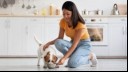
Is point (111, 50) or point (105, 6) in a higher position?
point (105, 6)

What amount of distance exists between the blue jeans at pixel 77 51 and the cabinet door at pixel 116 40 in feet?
8.66

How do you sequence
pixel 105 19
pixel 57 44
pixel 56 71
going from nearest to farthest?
pixel 56 71 → pixel 57 44 → pixel 105 19

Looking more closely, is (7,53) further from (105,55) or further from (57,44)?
(57,44)

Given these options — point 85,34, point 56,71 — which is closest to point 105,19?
point 85,34

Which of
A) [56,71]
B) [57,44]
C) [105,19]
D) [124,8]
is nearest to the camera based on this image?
[56,71]

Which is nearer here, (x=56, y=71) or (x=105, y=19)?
(x=56, y=71)

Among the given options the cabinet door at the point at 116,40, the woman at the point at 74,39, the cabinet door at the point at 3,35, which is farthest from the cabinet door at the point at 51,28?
the woman at the point at 74,39

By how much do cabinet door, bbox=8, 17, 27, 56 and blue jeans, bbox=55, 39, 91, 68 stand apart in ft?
9.05

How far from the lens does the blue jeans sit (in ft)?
11.8

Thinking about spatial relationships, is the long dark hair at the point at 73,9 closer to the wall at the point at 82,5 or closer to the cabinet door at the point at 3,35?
the cabinet door at the point at 3,35

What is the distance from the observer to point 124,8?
6.82m

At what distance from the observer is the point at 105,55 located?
6.30m

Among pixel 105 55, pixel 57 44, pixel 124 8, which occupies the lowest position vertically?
pixel 105 55

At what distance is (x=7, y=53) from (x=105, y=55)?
6.69 ft
